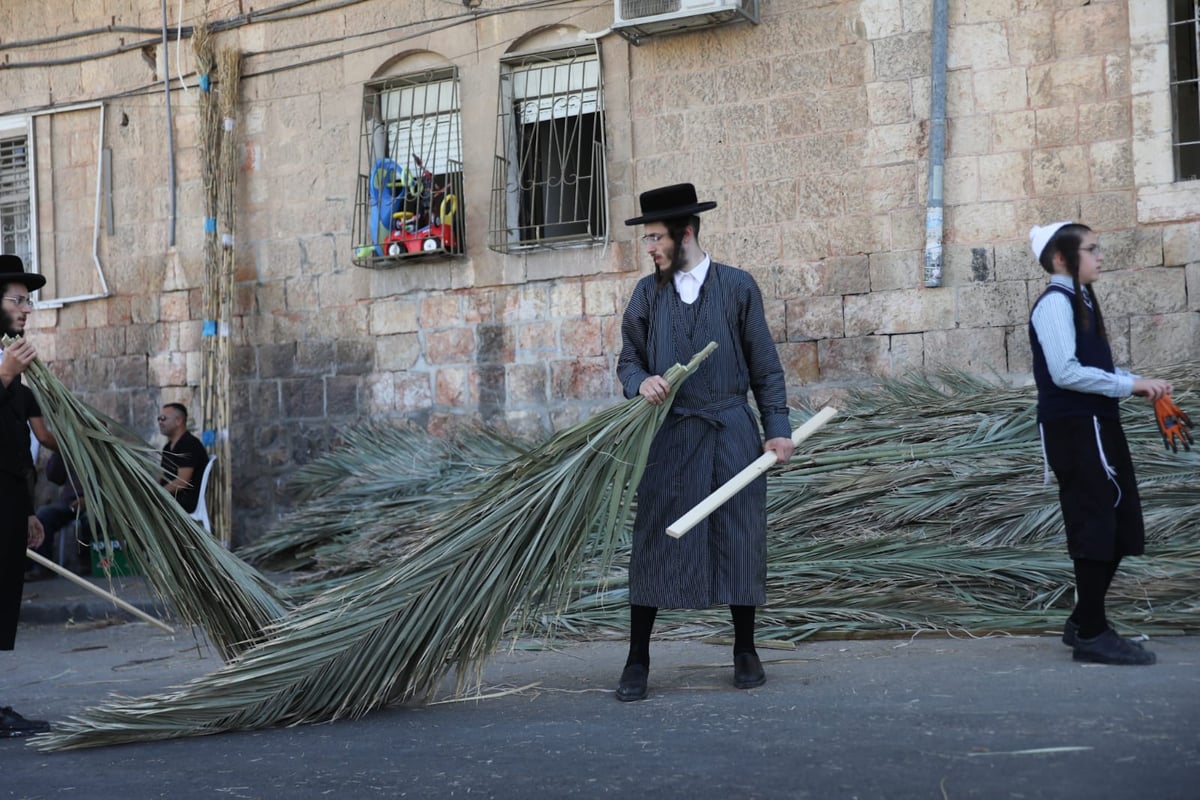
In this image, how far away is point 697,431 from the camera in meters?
4.25

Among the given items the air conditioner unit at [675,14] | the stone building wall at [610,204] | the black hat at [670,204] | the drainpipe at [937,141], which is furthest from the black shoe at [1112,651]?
the air conditioner unit at [675,14]

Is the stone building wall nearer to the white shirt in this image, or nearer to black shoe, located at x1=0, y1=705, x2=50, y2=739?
the white shirt

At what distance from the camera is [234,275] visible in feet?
31.8

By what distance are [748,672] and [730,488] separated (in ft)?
2.14

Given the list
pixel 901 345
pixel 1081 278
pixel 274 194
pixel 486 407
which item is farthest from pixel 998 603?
pixel 274 194

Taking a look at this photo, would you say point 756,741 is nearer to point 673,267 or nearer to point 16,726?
point 673,267

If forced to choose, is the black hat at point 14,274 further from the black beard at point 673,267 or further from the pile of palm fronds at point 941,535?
the pile of palm fronds at point 941,535

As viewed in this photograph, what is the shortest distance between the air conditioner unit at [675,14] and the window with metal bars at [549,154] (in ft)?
1.58

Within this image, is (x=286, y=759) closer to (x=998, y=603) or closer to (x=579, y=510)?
(x=579, y=510)

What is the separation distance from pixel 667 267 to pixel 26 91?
8.15 m

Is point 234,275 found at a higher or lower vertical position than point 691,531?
higher

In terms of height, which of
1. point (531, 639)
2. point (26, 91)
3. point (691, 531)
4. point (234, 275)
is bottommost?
point (531, 639)

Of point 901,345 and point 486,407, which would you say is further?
point 486,407

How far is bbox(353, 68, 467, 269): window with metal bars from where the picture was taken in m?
8.99
